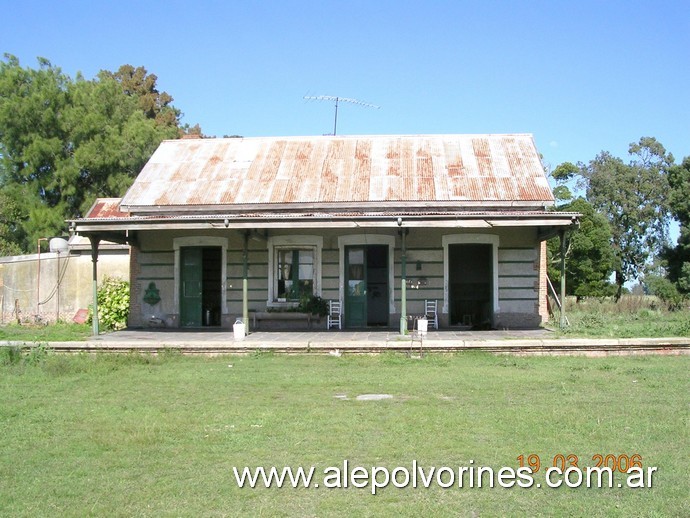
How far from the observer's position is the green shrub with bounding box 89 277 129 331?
17656 millimetres

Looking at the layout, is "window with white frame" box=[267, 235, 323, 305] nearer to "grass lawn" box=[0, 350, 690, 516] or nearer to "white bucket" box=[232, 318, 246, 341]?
"white bucket" box=[232, 318, 246, 341]

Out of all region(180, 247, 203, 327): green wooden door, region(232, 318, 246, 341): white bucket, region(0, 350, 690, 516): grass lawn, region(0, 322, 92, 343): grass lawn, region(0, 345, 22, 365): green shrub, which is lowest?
region(0, 350, 690, 516): grass lawn

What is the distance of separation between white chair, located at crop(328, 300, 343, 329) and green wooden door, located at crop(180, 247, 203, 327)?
3.30 m

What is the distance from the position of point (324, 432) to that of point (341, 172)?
40.9 ft

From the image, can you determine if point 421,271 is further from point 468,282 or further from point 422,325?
point 468,282

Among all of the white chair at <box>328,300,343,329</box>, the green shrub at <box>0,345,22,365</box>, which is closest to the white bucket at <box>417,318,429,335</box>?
the white chair at <box>328,300,343,329</box>

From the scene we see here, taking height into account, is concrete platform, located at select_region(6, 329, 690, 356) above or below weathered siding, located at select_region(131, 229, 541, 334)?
below

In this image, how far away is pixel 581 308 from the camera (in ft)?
71.7

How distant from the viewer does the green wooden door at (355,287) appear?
1725 cm

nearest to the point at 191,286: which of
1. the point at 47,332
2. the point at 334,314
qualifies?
the point at 47,332

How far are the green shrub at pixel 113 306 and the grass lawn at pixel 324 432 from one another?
647 centimetres

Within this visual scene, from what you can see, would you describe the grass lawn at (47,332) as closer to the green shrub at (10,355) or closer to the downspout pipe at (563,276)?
the green shrub at (10,355)

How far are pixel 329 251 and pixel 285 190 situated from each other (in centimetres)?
193

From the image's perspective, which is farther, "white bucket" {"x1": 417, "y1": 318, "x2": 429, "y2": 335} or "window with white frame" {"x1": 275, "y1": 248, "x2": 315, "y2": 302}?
"window with white frame" {"x1": 275, "y1": 248, "x2": 315, "y2": 302}
